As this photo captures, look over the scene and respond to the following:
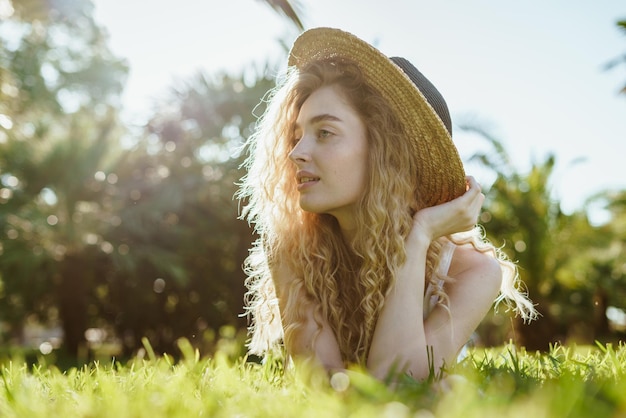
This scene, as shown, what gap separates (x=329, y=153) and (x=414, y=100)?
456 millimetres

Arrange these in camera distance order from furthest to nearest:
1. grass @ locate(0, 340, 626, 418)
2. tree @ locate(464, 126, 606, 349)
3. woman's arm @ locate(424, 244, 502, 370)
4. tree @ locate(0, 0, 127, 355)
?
tree @ locate(464, 126, 606, 349), tree @ locate(0, 0, 127, 355), woman's arm @ locate(424, 244, 502, 370), grass @ locate(0, 340, 626, 418)

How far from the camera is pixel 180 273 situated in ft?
45.8

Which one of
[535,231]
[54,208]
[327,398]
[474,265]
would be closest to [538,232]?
[535,231]

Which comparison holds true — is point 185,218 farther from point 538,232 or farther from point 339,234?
point 339,234

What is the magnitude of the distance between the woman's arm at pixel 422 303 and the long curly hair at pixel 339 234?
0.22 ft

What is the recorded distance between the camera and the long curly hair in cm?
266

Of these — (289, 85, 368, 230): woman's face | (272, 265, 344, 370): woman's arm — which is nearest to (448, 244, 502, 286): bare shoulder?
(289, 85, 368, 230): woman's face

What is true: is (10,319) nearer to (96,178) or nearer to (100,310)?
(100,310)

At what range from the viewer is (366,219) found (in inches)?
109

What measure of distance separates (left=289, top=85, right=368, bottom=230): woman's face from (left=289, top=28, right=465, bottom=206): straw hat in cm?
18

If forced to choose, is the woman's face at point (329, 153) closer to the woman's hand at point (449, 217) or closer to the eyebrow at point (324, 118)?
the eyebrow at point (324, 118)

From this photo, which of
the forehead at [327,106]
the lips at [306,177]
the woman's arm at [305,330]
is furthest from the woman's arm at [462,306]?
the forehead at [327,106]

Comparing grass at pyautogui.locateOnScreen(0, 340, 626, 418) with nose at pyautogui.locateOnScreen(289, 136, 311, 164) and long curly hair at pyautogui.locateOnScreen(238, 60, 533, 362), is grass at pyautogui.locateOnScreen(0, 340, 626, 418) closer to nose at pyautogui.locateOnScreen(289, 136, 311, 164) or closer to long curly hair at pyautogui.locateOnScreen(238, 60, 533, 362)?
long curly hair at pyautogui.locateOnScreen(238, 60, 533, 362)

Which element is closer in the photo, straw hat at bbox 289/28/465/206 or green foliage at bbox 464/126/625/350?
straw hat at bbox 289/28/465/206
